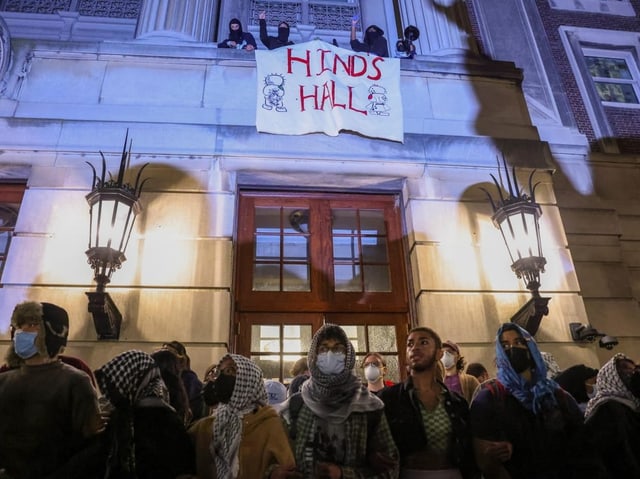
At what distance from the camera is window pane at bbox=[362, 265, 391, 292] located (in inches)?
230

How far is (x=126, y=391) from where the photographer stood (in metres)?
2.54

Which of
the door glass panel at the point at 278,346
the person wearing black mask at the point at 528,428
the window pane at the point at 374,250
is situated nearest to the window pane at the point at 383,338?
the door glass panel at the point at 278,346

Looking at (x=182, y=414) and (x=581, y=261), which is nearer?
(x=182, y=414)

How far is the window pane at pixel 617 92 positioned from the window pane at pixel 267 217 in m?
7.61

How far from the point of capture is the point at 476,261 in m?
5.68

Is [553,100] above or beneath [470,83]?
above

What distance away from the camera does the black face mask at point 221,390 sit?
277cm

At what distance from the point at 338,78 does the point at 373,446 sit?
5.54m

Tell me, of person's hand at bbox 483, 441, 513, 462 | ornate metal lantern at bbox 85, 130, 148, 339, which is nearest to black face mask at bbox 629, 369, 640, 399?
person's hand at bbox 483, 441, 513, 462

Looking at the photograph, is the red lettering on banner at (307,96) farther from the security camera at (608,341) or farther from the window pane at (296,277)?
the security camera at (608,341)

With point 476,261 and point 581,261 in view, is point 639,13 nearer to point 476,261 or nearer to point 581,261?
point 581,261

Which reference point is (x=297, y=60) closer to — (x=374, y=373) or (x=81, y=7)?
(x=81, y=7)

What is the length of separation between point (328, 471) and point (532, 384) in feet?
4.42

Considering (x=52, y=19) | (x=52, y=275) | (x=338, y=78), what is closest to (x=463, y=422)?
(x=52, y=275)
